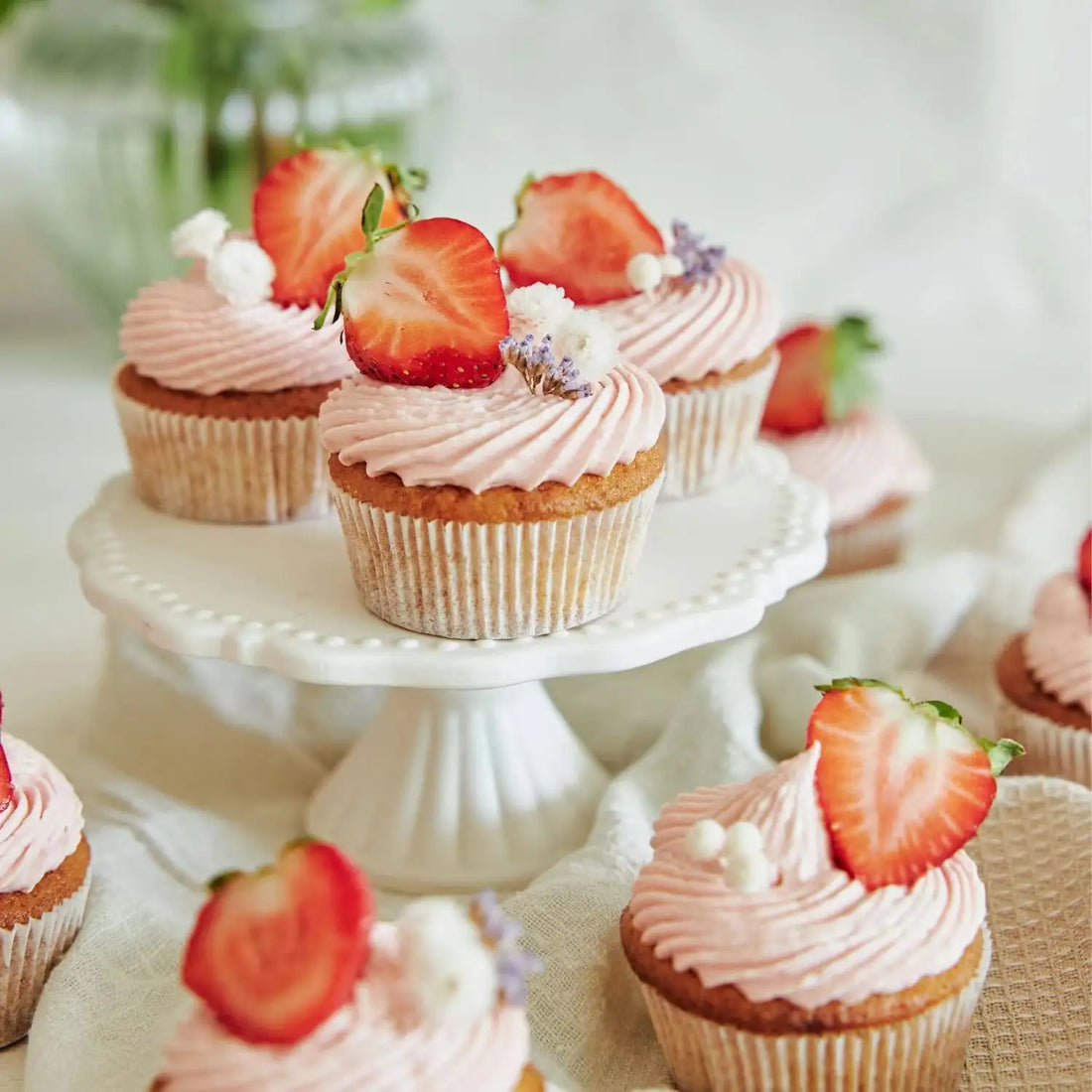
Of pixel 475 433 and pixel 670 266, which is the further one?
pixel 670 266

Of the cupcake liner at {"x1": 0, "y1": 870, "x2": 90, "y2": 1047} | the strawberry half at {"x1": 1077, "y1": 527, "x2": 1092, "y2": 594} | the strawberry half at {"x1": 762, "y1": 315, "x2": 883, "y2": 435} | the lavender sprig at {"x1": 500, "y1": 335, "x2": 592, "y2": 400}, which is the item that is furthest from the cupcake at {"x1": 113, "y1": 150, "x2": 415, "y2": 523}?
the strawberry half at {"x1": 1077, "y1": 527, "x2": 1092, "y2": 594}

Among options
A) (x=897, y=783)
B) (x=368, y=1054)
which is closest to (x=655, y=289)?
(x=897, y=783)

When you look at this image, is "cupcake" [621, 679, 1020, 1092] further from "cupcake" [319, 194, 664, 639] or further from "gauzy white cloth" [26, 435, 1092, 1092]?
"cupcake" [319, 194, 664, 639]

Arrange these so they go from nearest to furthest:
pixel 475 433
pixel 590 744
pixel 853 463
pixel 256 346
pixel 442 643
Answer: pixel 475 433 < pixel 442 643 < pixel 256 346 < pixel 590 744 < pixel 853 463

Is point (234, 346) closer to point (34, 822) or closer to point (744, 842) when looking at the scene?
point (34, 822)

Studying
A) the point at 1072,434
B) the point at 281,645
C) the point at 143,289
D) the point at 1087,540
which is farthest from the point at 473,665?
the point at 1072,434

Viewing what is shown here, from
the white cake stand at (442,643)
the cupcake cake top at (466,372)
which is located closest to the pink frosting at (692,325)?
the white cake stand at (442,643)
